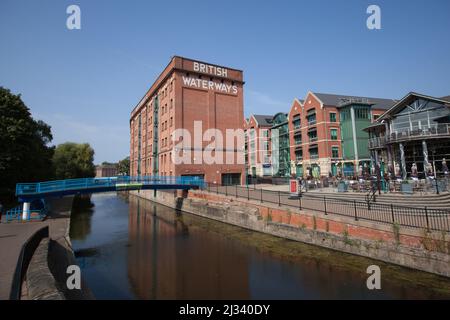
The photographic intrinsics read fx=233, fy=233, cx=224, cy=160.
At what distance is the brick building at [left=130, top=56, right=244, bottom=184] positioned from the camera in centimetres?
3231

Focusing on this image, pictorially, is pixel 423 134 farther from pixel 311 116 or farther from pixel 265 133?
pixel 265 133

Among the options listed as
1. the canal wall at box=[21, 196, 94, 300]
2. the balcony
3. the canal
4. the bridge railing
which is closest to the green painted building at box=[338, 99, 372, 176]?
the balcony

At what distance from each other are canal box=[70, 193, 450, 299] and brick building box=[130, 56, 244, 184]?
1666cm

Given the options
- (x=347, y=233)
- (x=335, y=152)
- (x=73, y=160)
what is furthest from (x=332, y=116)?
(x=73, y=160)

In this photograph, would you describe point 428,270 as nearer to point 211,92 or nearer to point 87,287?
point 87,287

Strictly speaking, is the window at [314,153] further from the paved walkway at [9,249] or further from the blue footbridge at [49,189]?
the paved walkway at [9,249]

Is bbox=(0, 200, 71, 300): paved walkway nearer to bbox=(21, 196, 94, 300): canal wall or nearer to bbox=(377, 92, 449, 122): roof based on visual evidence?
bbox=(21, 196, 94, 300): canal wall

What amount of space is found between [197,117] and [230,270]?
26.1 metres

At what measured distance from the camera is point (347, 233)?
37.8ft

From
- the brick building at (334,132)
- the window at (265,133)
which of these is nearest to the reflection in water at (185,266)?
the brick building at (334,132)

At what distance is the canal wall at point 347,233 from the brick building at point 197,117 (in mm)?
12598

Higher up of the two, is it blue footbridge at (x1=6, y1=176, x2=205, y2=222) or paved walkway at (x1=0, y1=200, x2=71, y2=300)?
blue footbridge at (x1=6, y1=176, x2=205, y2=222)

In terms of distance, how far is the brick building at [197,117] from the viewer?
32.3 metres
